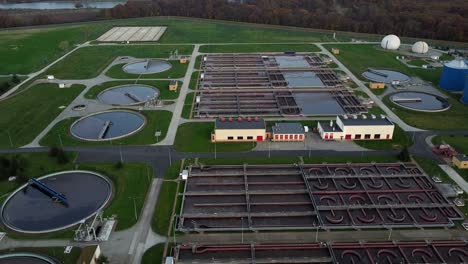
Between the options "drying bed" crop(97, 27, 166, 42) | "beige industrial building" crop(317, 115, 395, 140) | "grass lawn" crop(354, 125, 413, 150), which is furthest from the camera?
"drying bed" crop(97, 27, 166, 42)

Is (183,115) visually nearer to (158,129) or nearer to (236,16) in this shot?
(158,129)

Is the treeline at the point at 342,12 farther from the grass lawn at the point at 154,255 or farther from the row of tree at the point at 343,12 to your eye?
the grass lawn at the point at 154,255

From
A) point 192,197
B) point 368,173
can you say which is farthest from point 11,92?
point 368,173

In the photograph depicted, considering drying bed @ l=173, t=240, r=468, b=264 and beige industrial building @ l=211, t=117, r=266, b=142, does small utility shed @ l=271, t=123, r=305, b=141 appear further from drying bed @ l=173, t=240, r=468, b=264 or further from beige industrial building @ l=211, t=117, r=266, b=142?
drying bed @ l=173, t=240, r=468, b=264

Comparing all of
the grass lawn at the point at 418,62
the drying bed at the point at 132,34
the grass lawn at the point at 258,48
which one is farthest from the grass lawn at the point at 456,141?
the drying bed at the point at 132,34

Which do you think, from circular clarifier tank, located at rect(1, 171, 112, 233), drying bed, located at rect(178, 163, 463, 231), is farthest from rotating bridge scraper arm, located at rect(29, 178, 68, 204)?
drying bed, located at rect(178, 163, 463, 231)

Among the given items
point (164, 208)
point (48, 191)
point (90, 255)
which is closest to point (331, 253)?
point (164, 208)
